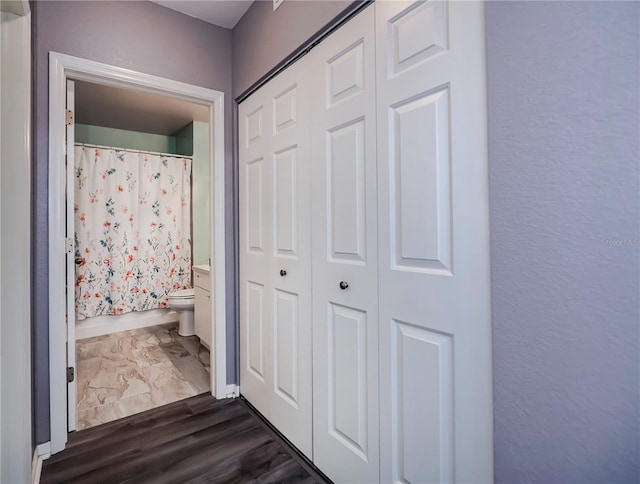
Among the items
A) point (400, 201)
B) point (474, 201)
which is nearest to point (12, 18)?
point (400, 201)

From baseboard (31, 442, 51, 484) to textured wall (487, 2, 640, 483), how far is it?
1861 mm

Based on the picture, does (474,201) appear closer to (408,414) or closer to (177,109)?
Result: (408,414)

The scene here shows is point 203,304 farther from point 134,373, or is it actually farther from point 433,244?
point 433,244

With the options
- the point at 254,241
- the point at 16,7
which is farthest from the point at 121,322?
the point at 16,7

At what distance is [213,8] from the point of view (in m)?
1.94

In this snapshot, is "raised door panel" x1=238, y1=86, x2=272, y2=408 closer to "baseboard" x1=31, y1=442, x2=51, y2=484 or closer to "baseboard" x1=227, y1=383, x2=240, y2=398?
"baseboard" x1=227, y1=383, x2=240, y2=398

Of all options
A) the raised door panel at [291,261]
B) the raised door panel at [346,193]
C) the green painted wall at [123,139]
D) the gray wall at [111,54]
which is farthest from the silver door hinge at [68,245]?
the green painted wall at [123,139]

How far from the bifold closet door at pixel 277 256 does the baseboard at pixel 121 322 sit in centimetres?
225

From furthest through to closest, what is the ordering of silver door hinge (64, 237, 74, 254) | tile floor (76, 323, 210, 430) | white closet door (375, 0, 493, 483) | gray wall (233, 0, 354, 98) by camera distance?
tile floor (76, 323, 210, 430) → silver door hinge (64, 237, 74, 254) → gray wall (233, 0, 354, 98) → white closet door (375, 0, 493, 483)

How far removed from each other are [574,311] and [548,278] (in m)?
0.08

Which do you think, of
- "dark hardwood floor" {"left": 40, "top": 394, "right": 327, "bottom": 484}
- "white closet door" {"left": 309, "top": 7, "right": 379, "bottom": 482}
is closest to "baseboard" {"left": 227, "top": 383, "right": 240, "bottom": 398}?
"dark hardwood floor" {"left": 40, "top": 394, "right": 327, "bottom": 484}

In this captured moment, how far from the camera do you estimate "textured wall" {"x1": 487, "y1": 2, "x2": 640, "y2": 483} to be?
627 millimetres

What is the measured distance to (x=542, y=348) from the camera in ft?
2.43

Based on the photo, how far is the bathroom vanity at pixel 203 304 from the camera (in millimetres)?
2830
